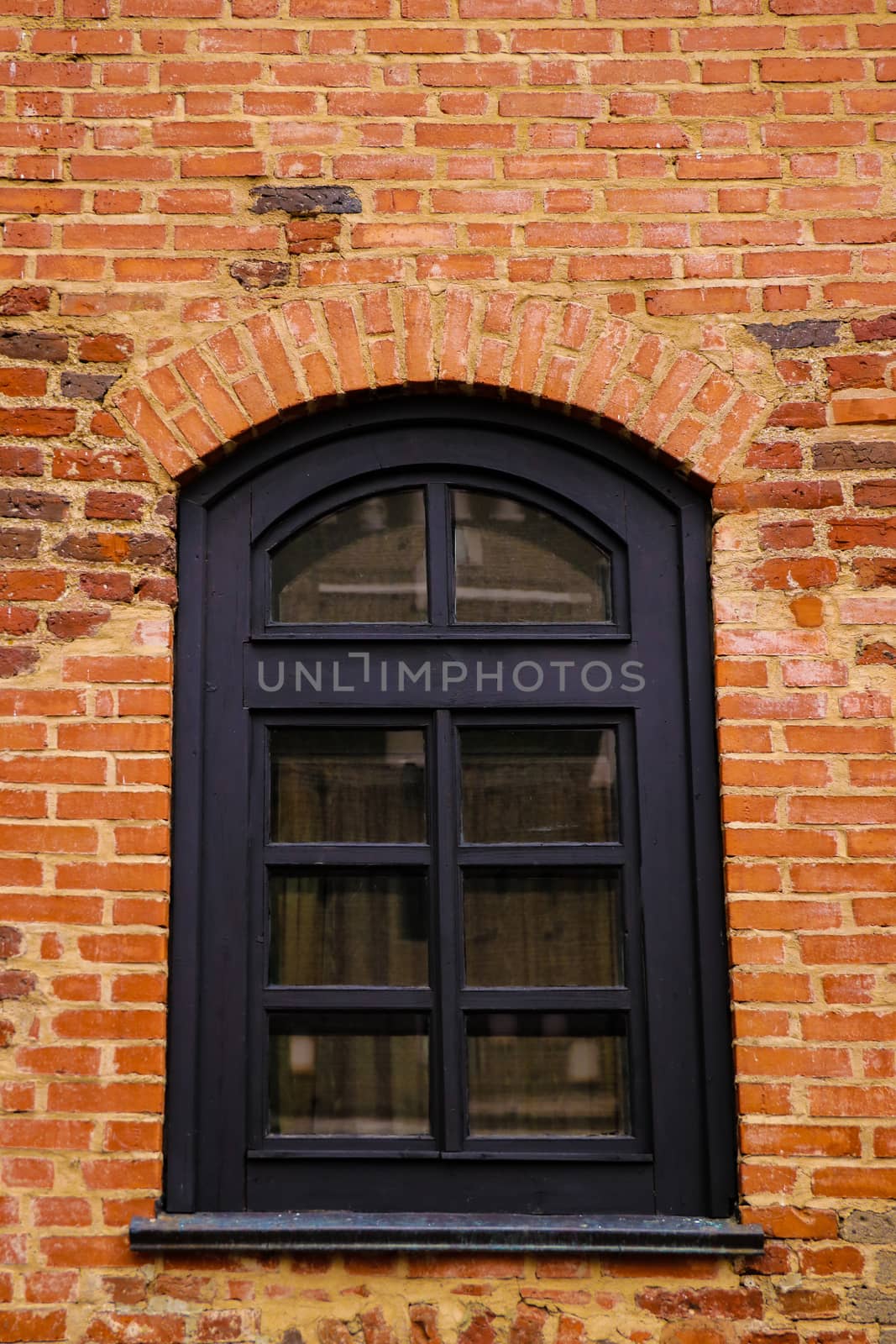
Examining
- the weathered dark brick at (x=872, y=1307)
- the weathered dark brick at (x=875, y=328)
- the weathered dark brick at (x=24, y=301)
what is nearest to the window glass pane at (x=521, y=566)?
the weathered dark brick at (x=875, y=328)

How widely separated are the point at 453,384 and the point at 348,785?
3.45ft

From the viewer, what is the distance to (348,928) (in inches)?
114

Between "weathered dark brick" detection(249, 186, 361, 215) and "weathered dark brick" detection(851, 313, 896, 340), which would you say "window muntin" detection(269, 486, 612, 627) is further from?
"weathered dark brick" detection(851, 313, 896, 340)

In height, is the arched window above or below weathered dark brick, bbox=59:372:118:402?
below

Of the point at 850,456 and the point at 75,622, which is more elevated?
the point at 850,456

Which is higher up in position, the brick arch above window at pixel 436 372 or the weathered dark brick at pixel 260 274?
the weathered dark brick at pixel 260 274

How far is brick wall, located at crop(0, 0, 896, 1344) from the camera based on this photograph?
264cm

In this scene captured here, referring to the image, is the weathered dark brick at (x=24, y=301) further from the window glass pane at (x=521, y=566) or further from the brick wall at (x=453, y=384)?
the window glass pane at (x=521, y=566)

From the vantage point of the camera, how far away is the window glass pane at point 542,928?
113 inches

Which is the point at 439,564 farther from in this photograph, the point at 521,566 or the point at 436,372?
the point at 436,372

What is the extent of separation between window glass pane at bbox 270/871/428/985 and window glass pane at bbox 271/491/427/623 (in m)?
0.67

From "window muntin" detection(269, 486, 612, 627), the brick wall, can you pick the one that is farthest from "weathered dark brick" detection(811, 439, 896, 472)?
"window muntin" detection(269, 486, 612, 627)

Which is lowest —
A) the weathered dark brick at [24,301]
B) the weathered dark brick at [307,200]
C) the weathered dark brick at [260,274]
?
the weathered dark brick at [24,301]

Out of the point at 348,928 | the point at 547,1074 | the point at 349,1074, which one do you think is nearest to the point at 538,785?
the point at 348,928
